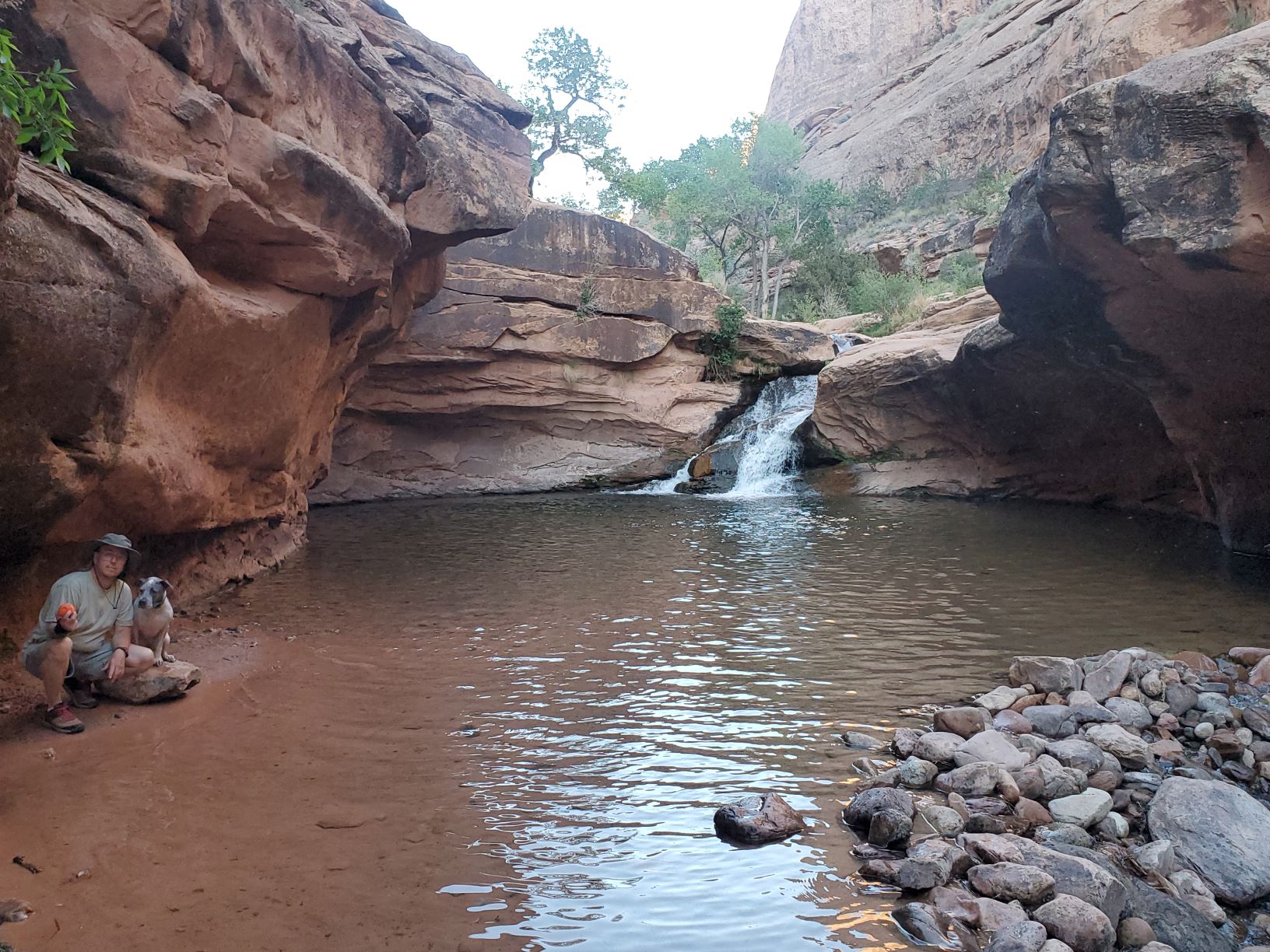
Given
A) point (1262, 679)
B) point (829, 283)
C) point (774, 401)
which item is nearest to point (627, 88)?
point (829, 283)

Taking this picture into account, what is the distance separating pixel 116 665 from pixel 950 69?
4479cm

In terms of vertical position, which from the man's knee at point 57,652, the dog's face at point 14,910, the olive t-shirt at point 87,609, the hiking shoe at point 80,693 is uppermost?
the olive t-shirt at point 87,609

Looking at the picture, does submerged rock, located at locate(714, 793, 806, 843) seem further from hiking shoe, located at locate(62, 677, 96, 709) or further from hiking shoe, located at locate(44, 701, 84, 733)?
hiking shoe, located at locate(62, 677, 96, 709)

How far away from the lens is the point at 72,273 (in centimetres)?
468

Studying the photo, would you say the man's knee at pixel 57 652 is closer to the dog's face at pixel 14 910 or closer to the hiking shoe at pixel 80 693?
the hiking shoe at pixel 80 693

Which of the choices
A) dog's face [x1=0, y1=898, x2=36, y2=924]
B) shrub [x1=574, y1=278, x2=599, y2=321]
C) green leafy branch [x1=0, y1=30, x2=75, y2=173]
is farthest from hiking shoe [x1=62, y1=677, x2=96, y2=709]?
shrub [x1=574, y1=278, x2=599, y2=321]

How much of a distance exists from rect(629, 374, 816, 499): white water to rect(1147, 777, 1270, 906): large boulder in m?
14.4

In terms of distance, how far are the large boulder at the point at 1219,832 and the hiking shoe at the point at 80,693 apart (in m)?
5.37

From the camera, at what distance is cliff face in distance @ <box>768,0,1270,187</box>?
24.4m

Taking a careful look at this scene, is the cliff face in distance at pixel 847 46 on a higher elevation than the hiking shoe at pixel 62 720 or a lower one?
higher

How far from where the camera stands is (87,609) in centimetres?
472

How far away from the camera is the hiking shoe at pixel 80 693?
481 centimetres

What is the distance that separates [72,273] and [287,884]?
11.5ft

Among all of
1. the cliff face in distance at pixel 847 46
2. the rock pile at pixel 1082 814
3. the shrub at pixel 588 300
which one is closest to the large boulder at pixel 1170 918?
the rock pile at pixel 1082 814
